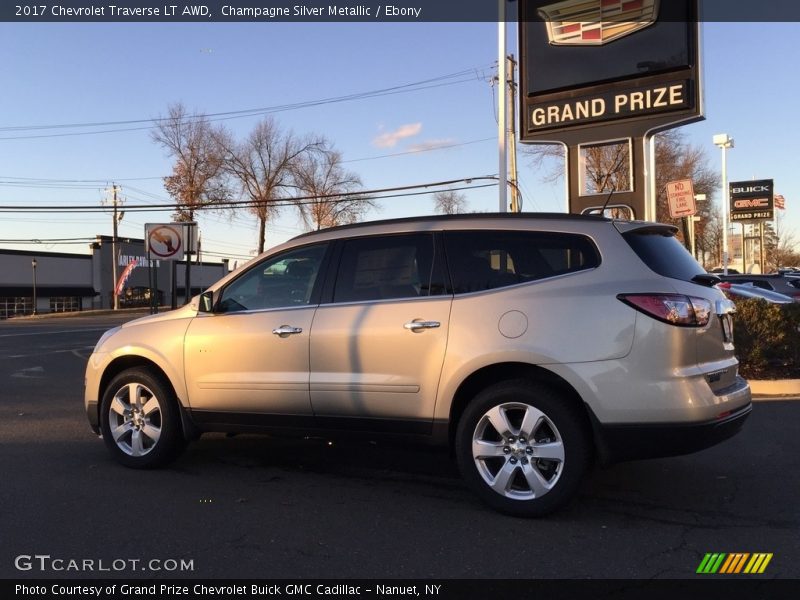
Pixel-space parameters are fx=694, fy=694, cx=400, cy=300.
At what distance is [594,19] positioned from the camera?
40.4 feet

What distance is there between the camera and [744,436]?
646 cm

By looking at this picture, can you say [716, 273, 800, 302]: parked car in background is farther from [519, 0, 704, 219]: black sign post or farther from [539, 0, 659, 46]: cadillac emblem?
[539, 0, 659, 46]: cadillac emblem

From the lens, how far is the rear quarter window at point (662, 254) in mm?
4223

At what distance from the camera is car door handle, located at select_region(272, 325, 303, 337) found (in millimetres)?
4949

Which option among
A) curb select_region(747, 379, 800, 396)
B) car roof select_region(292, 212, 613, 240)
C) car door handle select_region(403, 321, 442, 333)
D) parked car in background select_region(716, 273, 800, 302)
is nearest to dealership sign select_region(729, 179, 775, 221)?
parked car in background select_region(716, 273, 800, 302)

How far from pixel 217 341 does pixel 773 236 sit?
3764 inches

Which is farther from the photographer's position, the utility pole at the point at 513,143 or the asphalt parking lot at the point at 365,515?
the utility pole at the point at 513,143

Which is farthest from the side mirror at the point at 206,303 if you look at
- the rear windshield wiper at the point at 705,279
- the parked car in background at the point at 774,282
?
the parked car in background at the point at 774,282

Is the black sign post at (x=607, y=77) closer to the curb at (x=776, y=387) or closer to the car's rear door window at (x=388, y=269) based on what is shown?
the curb at (x=776, y=387)

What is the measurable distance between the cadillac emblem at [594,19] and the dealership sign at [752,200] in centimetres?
4169

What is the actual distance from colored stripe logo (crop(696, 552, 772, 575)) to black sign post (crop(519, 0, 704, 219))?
9380 mm

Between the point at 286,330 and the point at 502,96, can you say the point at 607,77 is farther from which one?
the point at 286,330

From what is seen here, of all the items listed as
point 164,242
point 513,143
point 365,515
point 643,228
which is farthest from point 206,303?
point 513,143
